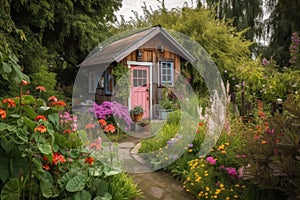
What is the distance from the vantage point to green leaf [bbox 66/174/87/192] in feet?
7.64

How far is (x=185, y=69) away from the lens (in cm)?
1045

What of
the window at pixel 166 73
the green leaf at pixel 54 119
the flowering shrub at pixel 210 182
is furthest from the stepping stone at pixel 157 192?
the window at pixel 166 73

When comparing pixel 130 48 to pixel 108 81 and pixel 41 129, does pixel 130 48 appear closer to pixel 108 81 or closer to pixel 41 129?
pixel 108 81

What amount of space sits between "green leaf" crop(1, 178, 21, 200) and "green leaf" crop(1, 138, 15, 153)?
0.21 m

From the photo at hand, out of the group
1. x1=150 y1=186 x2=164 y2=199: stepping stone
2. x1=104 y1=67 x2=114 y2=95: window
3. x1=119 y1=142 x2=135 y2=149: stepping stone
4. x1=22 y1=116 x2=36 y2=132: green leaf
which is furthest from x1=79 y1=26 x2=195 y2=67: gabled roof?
x1=22 y1=116 x2=36 y2=132: green leaf

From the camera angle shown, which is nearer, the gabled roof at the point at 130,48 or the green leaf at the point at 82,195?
the green leaf at the point at 82,195

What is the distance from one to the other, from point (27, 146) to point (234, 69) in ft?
32.5

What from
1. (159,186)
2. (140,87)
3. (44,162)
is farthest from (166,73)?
(44,162)

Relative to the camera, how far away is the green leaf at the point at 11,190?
78.9 inches

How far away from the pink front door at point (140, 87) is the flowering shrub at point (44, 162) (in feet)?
Result: 15.1

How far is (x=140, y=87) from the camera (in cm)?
774

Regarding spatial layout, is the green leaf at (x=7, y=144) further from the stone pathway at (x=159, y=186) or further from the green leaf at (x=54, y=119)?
the stone pathway at (x=159, y=186)

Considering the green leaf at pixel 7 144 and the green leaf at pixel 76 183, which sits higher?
the green leaf at pixel 7 144

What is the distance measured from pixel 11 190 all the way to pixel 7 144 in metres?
0.34
